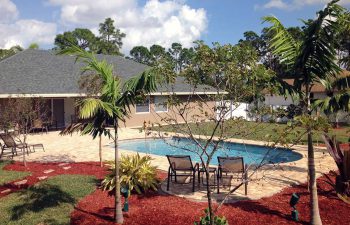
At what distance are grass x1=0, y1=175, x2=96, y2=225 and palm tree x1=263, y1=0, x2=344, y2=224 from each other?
5911mm

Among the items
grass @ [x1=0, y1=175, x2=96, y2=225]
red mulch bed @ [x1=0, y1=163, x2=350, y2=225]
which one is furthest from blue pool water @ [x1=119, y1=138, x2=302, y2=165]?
grass @ [x1=0, y1=175, x2=96, y2=225]

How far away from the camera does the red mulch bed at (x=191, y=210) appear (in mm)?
7961

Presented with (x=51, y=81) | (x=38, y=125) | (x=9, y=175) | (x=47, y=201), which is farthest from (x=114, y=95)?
(x=51, y=81)

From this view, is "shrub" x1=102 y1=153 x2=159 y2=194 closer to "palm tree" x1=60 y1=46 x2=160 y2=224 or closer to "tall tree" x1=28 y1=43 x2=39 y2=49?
"palm tree" x1=60 y1=46 x2=160 y2=224

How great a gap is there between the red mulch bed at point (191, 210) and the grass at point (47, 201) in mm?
335

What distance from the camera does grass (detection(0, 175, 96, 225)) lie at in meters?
8.07

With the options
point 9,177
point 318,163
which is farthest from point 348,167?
point 9,177

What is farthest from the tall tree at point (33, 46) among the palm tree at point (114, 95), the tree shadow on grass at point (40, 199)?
the palm tree at point (114, 95)

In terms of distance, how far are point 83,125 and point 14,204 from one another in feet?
9.60

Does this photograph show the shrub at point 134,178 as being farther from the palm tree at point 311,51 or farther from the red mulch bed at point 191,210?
the palm tree at point 311,51

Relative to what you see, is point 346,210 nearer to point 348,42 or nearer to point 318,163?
point 318,163

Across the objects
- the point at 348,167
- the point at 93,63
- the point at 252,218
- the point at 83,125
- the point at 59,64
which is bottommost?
the point at 252,218

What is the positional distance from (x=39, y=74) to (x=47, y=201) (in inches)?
750

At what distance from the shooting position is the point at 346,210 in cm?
848
